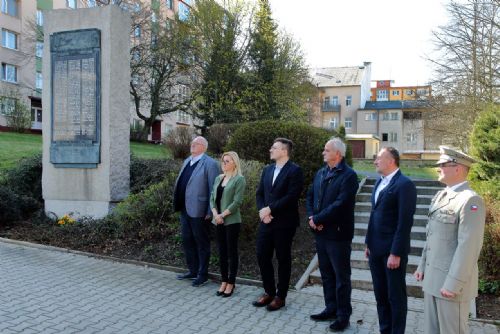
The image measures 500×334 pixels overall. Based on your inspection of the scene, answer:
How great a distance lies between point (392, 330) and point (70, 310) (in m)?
3.41

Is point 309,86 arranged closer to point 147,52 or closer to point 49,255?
point 147,52

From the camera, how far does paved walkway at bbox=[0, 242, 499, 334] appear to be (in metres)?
4.75

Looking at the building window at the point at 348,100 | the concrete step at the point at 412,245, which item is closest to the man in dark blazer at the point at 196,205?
the concrete step at the point at 412,245

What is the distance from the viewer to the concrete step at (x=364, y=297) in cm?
569

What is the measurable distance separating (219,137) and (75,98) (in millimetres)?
4666

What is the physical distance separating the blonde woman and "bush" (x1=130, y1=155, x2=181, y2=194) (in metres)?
3.82

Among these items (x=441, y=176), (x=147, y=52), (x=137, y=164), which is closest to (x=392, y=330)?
(x=441, y=176)

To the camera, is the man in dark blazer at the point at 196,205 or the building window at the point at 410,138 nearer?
the man in dark blazer at the point at 196,205

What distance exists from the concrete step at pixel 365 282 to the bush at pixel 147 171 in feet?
13.8

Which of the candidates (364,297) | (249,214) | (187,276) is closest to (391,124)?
(249,214)

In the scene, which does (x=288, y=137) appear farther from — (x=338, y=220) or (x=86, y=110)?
(x=338, y=220)

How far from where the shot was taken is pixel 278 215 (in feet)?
17.4

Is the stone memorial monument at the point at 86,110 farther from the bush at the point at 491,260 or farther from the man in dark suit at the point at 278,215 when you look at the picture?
the bush at the point at 491,260

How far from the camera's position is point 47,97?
9.38 meters
